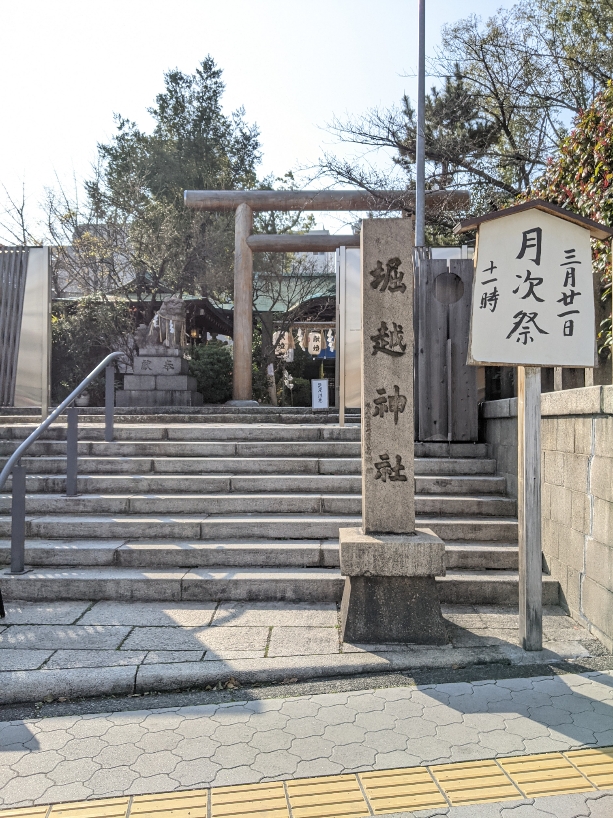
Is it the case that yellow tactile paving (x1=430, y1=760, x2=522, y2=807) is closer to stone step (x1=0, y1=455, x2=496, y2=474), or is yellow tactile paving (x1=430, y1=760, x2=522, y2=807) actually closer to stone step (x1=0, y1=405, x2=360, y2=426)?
stone step (x1=0, y1=455, x2=496, y2=474)

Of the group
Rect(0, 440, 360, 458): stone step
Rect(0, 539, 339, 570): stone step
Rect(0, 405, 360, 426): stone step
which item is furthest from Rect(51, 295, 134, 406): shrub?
Rect(0, 539, 339, 570): stone step

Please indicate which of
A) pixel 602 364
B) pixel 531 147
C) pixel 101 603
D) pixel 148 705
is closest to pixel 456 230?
pixel 602 364

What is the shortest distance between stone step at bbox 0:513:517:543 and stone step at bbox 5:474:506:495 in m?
0.59

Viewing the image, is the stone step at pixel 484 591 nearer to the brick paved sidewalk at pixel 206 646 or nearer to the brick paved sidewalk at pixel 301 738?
the brick paved sidewalk at pixel 206 646

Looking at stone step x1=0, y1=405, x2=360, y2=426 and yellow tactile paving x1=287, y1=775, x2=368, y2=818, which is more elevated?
stone step x1=0, y1=405, x2=360, y2=426

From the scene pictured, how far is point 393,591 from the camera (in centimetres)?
457

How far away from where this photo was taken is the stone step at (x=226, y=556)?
568 centimetres

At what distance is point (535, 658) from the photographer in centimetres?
425

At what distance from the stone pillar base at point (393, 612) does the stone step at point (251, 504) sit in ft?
6.15

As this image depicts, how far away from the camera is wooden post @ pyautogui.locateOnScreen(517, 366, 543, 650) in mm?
4289

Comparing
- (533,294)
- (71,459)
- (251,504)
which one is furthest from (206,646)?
(533,294)

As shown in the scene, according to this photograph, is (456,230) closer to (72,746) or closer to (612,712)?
(612,712)

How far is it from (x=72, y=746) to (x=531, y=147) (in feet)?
47.9

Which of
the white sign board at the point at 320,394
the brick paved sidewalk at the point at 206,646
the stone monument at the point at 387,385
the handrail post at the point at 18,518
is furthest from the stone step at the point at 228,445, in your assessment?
the white sign board at the point at 320,394
